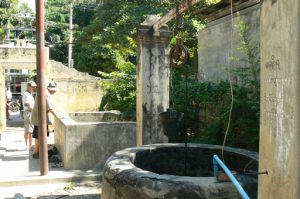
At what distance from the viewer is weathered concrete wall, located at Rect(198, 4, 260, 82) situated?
29.2ft

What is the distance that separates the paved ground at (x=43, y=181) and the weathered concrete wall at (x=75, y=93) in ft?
28.2

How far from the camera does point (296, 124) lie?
7.20 ft

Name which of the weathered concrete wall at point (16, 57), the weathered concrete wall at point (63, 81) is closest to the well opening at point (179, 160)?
the weathered concrete wall at point (63, 81)

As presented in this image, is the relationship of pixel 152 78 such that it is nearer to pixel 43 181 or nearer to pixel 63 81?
pixel 43 181

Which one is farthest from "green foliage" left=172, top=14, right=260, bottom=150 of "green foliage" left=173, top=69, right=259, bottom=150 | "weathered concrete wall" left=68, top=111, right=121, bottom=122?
"weathered concrete wall" left=68, top=111, right=121, bottom=122

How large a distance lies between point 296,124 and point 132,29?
602 inches

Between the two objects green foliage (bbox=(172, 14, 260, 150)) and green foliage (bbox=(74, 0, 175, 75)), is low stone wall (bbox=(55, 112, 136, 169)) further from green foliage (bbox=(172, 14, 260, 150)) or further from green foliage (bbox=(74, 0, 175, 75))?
green foliage (bbox=(74, 0, 175, 75))

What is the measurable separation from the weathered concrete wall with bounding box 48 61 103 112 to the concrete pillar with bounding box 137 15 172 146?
1006cm

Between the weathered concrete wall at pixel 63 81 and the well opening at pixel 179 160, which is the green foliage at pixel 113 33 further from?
the well opening at pixel 179 160

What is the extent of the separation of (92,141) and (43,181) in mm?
1345

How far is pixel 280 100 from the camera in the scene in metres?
2.36

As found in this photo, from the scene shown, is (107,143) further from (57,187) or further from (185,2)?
(185,2)

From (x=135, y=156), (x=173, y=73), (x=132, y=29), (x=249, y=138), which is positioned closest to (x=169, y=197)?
(x=135, y=156)

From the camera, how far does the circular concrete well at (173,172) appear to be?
366 centimetres
